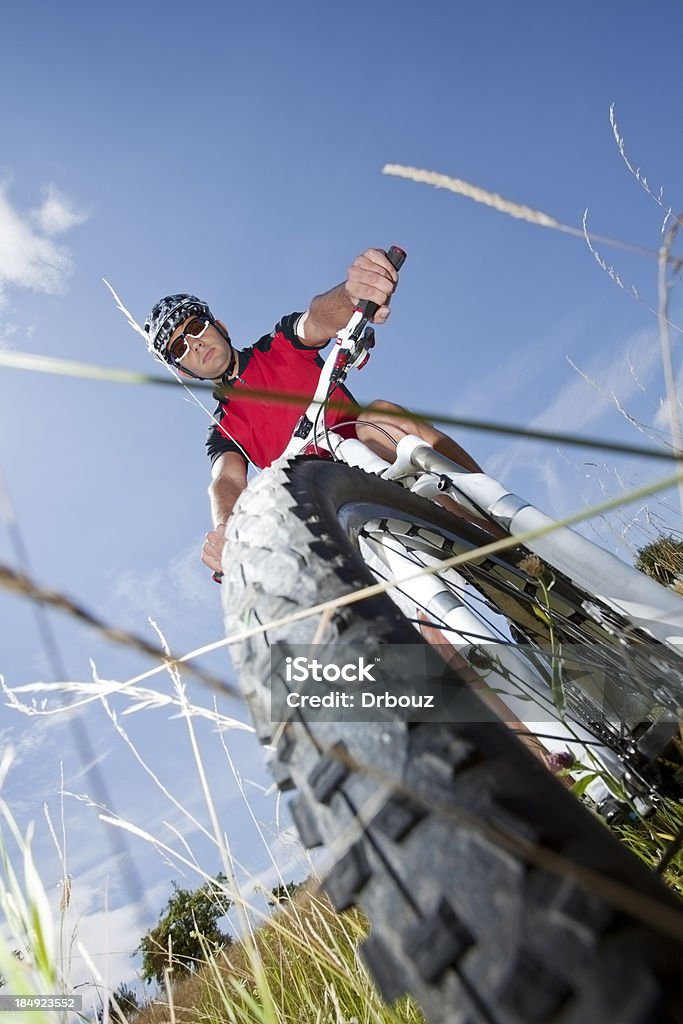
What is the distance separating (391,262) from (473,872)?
7.74ft

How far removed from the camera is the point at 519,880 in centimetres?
40

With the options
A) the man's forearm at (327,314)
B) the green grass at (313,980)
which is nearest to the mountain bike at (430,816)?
the green grass at (313,980)

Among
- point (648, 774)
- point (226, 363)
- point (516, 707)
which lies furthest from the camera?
point (226, 363)

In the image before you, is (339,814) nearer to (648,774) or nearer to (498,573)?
(648,774)

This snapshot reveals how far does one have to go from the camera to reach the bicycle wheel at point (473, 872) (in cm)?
37

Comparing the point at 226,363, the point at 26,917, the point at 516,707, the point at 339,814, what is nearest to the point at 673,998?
the point at 339,814

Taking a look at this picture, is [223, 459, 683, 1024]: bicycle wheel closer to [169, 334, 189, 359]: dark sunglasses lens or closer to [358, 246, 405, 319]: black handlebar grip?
[358, 246, 405, 319]: black handlebar grip

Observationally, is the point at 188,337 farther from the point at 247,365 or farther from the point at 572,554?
the point at 572,554

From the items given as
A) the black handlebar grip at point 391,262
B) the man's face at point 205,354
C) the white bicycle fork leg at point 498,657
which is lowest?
the white bicycle fork leg at point 498,657

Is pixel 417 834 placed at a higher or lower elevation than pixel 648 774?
higher

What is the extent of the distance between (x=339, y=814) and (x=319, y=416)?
193 cm

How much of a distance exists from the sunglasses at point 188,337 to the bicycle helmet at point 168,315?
0.13 feet

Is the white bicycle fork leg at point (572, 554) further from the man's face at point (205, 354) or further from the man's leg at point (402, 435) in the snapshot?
the man's face at point (205, 354)

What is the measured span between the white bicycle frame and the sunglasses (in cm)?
139
